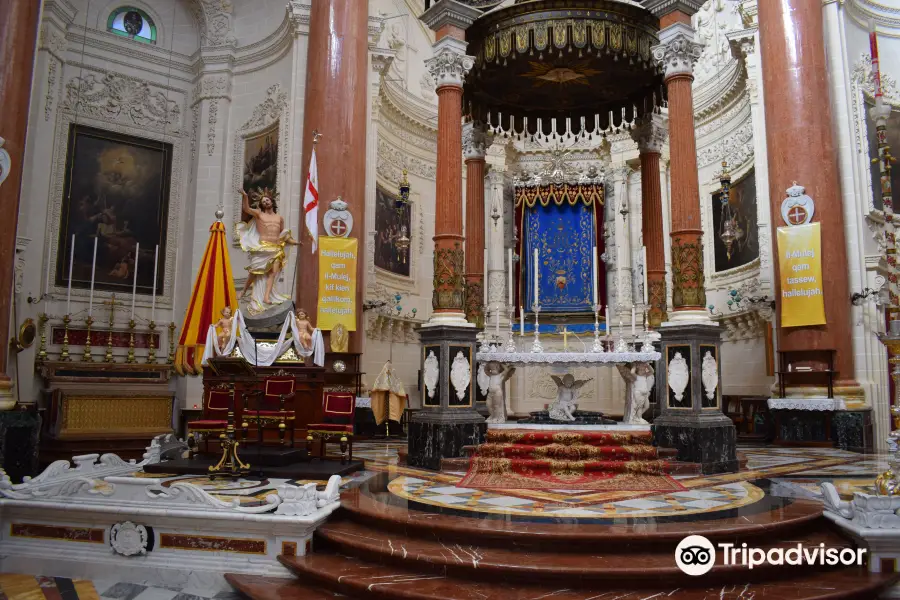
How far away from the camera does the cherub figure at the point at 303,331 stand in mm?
8467

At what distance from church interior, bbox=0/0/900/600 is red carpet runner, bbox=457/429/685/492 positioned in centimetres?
4

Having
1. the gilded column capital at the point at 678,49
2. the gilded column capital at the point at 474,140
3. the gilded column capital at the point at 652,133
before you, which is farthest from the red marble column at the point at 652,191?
the gilded column capital at the point at 678,49

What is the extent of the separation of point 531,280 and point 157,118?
9.10 m

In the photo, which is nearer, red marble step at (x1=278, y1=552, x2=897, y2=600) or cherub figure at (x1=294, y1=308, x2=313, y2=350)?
red marble step at (x1=278, y1=552, x2=897, y2=600)

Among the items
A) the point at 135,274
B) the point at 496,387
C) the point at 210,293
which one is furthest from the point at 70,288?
the point at 496,387

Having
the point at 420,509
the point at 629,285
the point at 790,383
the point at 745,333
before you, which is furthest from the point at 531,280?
the point at 420,509

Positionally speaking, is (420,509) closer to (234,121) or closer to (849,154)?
(849,154)

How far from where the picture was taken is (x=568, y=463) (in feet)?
22.5

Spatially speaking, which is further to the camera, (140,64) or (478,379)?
(140,64)

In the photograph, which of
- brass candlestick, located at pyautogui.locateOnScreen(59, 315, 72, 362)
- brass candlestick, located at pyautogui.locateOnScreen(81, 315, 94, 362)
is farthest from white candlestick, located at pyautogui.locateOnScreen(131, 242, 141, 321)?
brass candlestick, located at pyautogui.locateOnScreen(59, 315, 72, 362)

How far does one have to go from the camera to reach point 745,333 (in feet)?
42.1

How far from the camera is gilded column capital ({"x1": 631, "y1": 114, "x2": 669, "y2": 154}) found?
10.3m

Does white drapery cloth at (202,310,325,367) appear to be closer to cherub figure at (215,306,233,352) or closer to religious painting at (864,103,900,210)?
cherub figure at (215,306,233,352)

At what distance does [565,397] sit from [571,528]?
13.2ft
